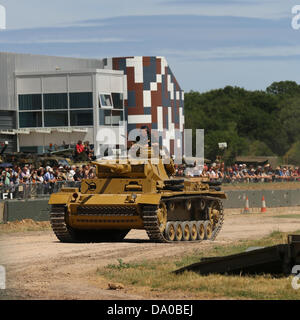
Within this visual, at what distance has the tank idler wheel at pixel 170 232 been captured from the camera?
81.2 feet

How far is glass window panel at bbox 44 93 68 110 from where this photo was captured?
51.0 m

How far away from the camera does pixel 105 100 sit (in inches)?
2008

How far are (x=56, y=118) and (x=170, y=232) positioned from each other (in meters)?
27.2

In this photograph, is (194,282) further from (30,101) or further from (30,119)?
(30,119)

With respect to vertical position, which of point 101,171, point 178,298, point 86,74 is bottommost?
point 178,298

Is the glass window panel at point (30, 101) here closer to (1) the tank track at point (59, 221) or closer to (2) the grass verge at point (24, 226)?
(2) the grass verge at point (24, 226)

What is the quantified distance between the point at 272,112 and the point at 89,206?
193ft

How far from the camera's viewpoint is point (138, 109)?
5238cm

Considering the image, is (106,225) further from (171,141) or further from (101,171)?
(171,141)

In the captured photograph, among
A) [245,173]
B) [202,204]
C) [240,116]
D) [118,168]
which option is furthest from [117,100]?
[240,116]

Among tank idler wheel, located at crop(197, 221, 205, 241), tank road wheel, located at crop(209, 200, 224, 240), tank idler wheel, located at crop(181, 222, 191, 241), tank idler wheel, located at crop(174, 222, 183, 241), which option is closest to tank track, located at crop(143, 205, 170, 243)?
tank idler wheel, located at crop(174, 222, 183, 241)

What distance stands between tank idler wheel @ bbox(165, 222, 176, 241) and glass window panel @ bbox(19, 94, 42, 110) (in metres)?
27.0

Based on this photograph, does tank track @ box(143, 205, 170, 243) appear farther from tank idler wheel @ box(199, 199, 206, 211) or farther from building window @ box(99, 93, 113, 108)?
building window @ box(99, 93, 113, 108)
